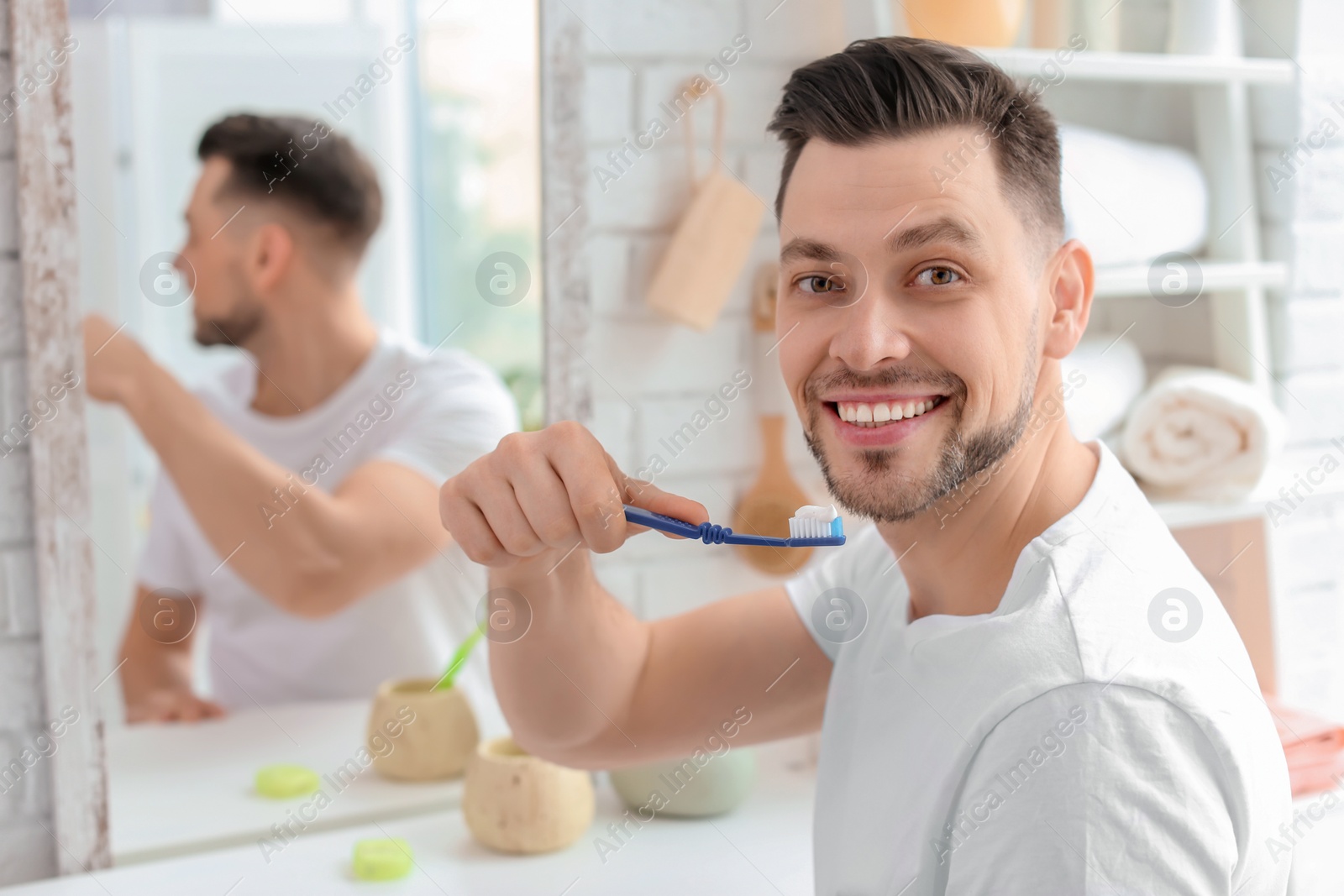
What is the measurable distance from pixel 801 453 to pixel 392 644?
0.44 m

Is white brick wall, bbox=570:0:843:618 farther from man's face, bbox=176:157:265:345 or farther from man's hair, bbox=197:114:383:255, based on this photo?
man's face, bbox=176:157:265:345

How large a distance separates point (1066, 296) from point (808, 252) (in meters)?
0.17

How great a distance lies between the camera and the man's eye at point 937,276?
0.64 m

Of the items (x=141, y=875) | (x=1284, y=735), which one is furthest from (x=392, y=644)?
(x=1284, y=735)

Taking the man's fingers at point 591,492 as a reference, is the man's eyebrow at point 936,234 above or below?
above

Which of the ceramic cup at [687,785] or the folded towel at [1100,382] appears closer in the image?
the ceramic cup at [687,785]

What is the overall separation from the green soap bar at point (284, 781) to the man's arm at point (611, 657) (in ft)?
0.96

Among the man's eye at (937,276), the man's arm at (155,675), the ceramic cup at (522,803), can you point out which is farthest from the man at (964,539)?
the man's arm at (155,675)

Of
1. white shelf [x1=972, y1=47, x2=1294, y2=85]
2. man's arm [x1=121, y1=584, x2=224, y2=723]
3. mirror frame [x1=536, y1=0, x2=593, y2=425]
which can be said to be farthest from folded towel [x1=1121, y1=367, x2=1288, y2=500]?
man's arm [x1=121, y1=584, x2=224, y2=723]

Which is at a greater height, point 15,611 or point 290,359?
point 290,359

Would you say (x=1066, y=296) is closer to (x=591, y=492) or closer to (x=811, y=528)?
(x=811, y=528)

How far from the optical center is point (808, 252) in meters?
0.67

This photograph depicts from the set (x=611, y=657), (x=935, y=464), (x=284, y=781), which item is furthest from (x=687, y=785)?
(x=935, y=464)

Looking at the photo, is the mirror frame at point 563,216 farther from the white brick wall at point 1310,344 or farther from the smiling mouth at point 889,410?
the white brick wall at point 1310,344
